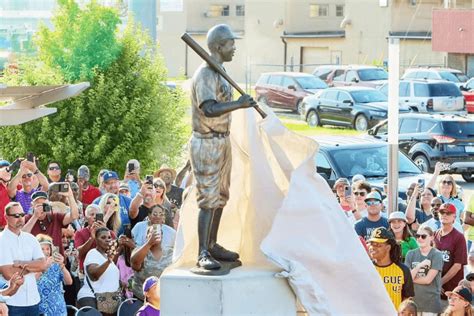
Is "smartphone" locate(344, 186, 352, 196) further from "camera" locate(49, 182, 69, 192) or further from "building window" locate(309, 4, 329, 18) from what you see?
"building window" locate(309, 4, 329, 18)

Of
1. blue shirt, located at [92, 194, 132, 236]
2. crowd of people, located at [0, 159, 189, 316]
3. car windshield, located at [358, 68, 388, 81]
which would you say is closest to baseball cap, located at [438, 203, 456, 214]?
crowd of people, located at [0, 159, 189, 316]

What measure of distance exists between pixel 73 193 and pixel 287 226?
23.7 ft

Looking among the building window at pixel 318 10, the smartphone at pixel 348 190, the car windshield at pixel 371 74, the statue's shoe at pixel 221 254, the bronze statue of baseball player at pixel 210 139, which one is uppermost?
the building window at pixel 318 10

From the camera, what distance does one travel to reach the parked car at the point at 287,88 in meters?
43.8

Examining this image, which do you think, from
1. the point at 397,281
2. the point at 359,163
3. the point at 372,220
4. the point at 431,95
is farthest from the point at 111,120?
the point at 431,95

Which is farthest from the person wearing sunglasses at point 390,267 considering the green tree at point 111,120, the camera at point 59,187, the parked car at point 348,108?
the parked car at point 348,108

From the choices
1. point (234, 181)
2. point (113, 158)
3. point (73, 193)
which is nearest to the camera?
point (234, 181)

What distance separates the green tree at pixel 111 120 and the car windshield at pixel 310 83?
22548mm

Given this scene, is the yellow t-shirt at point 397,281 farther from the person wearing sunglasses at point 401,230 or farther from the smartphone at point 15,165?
the smartphone at point 15,165

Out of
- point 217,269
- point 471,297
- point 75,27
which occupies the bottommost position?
point 471,297

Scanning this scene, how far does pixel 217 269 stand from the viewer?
8.97m

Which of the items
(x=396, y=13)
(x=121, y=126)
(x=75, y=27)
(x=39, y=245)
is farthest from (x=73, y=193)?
(x=396, y=13)

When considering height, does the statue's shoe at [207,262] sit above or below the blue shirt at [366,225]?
above

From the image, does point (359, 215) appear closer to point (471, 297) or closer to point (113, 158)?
point (471, 297)
